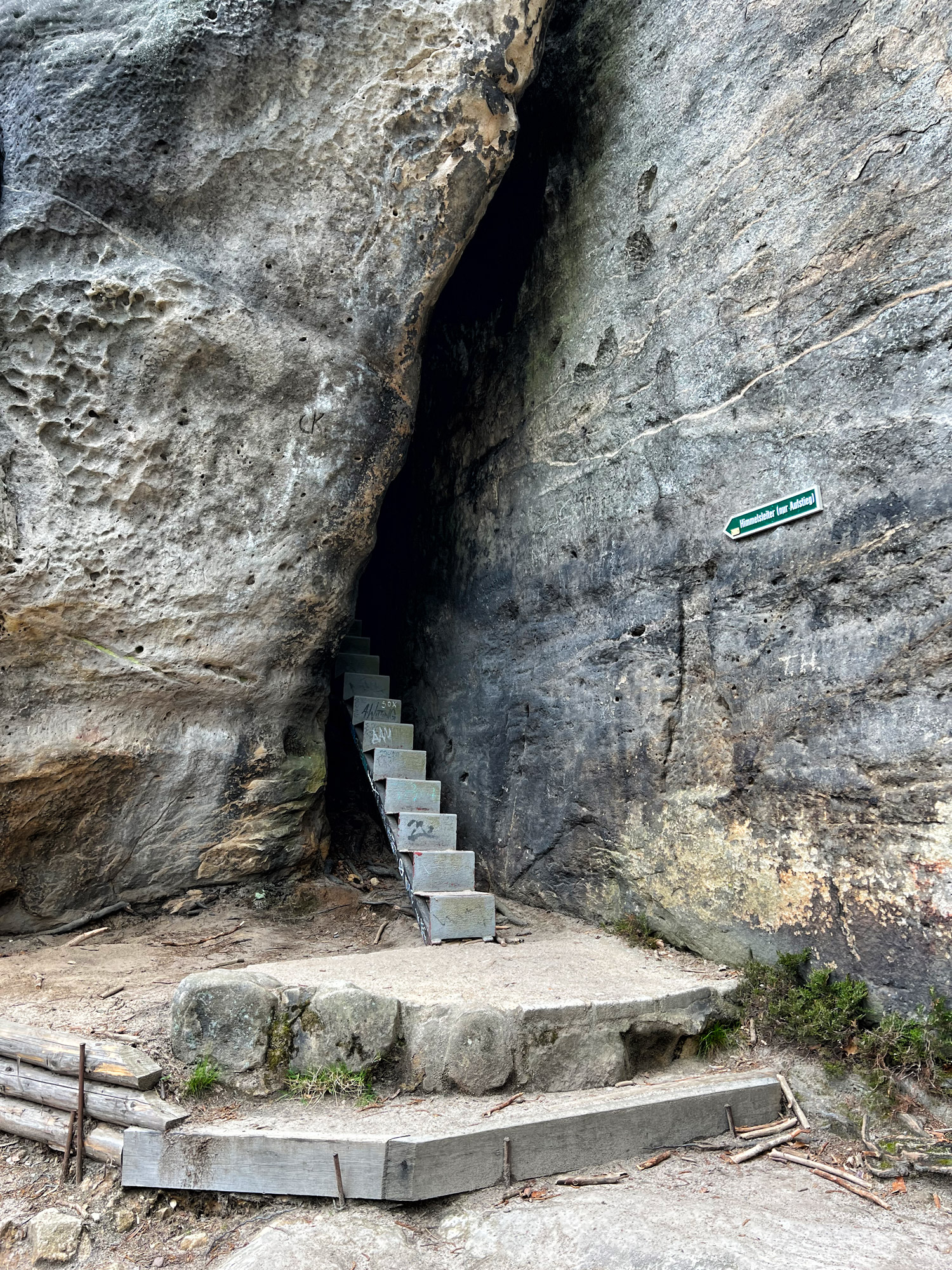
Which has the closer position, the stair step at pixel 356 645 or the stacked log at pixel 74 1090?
the stacked log at pixel 74 1090

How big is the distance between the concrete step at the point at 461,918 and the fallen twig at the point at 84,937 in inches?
77.7

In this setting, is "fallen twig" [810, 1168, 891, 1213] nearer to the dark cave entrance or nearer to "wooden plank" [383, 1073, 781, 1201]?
"wooden plank" [383, 1073, 781, 1201]

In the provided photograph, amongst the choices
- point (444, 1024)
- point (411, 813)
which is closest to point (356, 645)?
point (411, 813)

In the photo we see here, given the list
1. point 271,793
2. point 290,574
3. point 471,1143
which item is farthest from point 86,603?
point 471,1143

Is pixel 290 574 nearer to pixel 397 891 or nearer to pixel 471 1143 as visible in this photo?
pixel 397 891

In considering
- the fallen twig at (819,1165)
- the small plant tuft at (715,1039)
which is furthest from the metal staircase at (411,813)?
the fallen twig at (819,1165)

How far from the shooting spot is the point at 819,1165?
3.19 meters

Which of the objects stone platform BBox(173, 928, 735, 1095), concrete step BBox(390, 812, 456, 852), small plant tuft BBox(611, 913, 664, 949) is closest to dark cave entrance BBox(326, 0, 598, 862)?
concrete step BBox(390, 812, 456, 852)

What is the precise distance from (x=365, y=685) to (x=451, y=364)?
105 inches

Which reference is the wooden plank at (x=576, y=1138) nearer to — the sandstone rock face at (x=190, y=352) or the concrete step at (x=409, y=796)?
the concrete step at (x=409, y=796)

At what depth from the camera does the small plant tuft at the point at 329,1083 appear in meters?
3.31

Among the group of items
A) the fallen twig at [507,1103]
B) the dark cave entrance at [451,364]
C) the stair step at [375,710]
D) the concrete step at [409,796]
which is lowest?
the fallen twig at [507,1103]

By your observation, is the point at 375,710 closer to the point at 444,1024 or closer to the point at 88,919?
the point at 88,919

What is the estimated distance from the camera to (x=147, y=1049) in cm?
345
